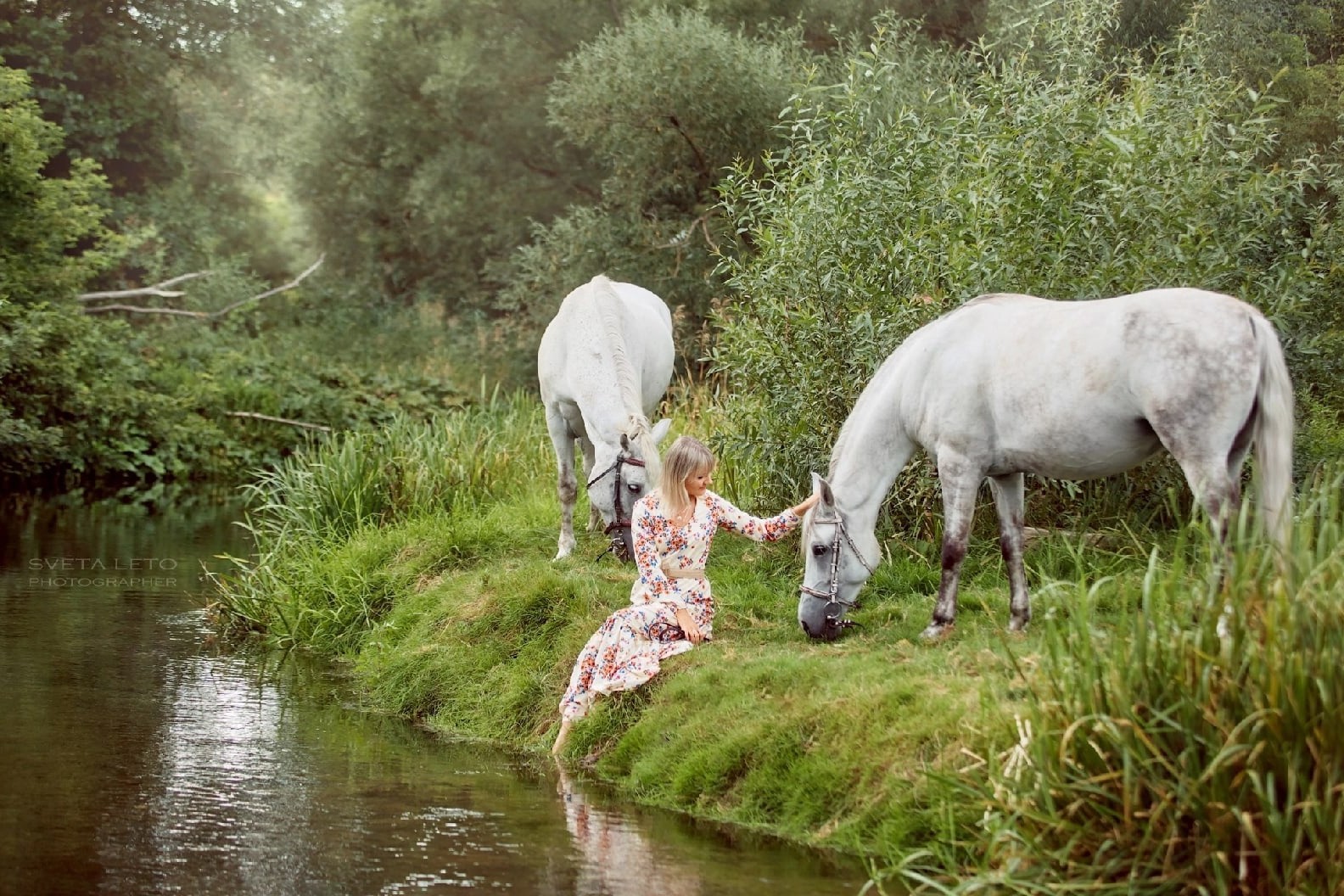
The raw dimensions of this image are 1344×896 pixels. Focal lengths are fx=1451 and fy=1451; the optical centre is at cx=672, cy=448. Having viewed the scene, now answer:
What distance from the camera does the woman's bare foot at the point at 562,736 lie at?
23.5 feet

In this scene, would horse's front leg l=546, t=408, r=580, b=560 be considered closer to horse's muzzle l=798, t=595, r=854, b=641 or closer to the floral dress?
the floral dress

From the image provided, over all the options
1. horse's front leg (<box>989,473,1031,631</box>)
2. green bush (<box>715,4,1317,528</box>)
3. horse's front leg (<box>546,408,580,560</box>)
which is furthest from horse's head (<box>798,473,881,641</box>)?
horse's front leg (<box>546,408,580,560</box>)

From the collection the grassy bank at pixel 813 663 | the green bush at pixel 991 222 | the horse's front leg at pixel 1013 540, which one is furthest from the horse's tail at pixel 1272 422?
the green bush at pixel 991 222

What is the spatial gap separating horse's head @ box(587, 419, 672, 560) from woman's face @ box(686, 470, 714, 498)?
4.94ft

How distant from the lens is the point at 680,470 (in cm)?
719

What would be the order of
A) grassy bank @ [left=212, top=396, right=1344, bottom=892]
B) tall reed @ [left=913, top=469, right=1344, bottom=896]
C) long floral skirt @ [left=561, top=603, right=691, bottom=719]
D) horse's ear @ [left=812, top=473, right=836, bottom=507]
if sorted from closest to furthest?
tall reed @ [left=913, top=469, right=1344, bottom=896] < grassy bank @ [left=212, top=396, right=1344, bottom=892] < long floral skirt @ [left=561, top=603, right=691, bottom=719] < horse's ear @ [left=812, top=473, right=836, bottom=507]

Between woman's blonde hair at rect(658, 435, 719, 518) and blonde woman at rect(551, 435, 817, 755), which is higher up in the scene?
woman's blonde hair at rect(658, 435, 719, 518)

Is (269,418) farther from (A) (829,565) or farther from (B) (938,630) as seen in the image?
(B) (938,630)

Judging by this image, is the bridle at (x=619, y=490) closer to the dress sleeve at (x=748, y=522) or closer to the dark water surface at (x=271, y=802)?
the dress sleeve at (x=748, y=522)

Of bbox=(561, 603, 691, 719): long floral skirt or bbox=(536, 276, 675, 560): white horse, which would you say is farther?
bbox=(536, 276, 675, 560): white horse

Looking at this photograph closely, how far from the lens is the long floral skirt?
717 centimetres

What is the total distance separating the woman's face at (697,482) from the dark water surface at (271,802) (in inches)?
60.3

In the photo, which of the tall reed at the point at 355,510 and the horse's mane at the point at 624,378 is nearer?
the horse's mane at the point at 624,378

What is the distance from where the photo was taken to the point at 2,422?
16391mm
